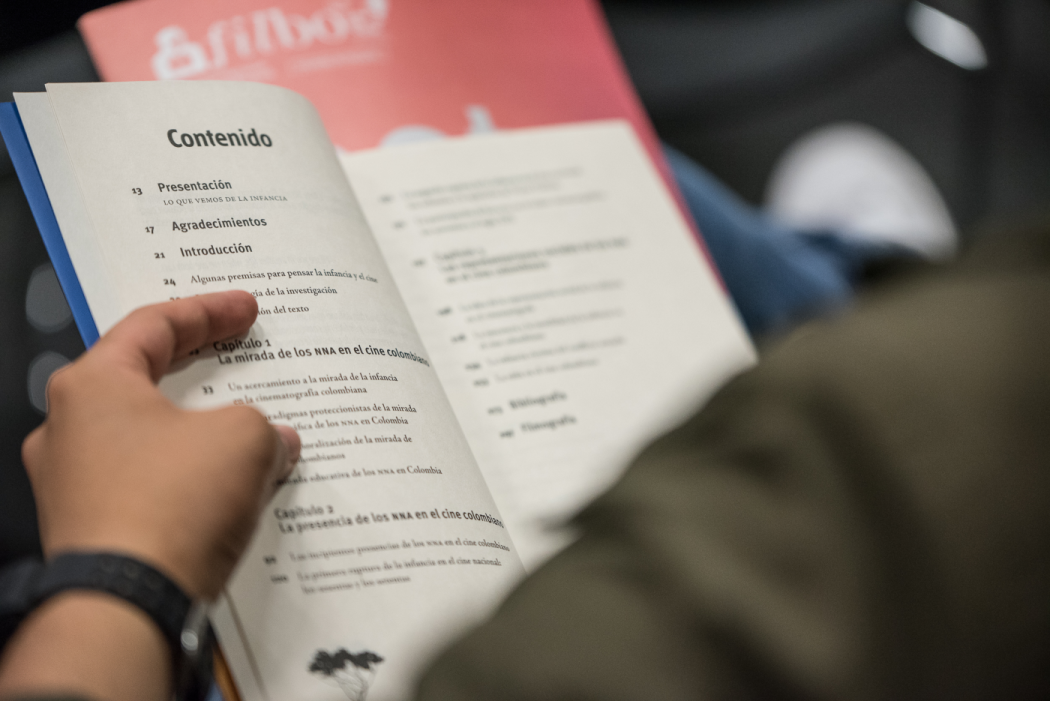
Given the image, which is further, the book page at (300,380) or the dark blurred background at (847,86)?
the dark blurred background at (847,86)

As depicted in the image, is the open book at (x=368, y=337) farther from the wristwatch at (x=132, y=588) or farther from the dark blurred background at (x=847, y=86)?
the dark blurred background at (x=847, y=86)

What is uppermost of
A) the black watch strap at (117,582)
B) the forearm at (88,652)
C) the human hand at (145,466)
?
the human hand at (145,466)

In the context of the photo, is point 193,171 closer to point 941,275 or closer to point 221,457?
point 221,457

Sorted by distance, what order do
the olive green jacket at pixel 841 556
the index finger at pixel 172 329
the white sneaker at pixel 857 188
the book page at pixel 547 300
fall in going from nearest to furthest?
the olive green jacket at pixel 841 556 < the index finger at pixel 172 329 < the book page at pixel 547 300 < the white sneaker at pixel 857 188

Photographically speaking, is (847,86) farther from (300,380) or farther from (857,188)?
(300,380)

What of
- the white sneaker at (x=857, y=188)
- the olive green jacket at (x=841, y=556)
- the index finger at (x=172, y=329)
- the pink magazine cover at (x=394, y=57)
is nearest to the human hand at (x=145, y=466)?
the index finger at (x=172, y=329)

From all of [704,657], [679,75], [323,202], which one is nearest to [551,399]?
[323,202]

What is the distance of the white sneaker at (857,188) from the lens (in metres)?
0.96

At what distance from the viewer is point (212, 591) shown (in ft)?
0.88

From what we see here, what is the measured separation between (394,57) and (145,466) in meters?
0.39

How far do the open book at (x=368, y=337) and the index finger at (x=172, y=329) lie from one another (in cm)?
1

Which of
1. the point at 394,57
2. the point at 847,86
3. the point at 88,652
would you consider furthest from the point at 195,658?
the point at 847,86

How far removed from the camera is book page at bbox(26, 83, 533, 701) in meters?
0.33

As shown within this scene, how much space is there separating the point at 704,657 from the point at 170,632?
175mm
